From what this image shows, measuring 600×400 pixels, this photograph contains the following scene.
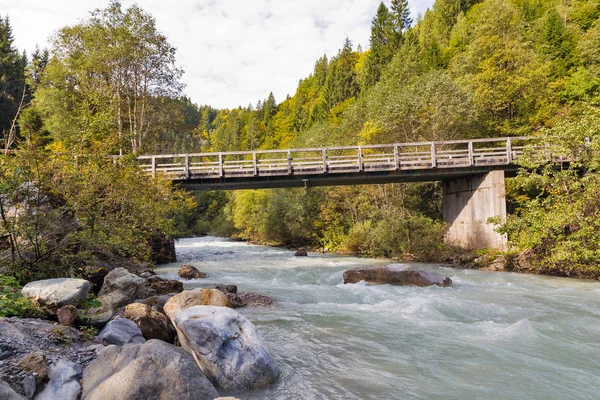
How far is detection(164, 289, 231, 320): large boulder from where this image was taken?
751 cm

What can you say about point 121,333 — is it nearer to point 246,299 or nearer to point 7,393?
point 7,393

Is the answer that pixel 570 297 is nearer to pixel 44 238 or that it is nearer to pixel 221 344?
pixel 221 344

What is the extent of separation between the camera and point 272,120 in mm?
95438

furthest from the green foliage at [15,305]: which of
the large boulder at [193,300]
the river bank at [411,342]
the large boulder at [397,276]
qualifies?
the large boulder at [397,276]

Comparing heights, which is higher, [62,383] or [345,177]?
[345,177]

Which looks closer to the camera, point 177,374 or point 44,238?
point 177,374

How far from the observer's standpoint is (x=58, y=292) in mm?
6758

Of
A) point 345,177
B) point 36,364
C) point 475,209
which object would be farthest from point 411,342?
point 475,209

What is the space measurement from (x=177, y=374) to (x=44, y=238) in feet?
19.5

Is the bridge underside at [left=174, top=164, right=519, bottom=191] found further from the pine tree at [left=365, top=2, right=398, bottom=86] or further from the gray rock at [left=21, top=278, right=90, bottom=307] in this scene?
the pine tree at [left=365, top=2, right=398, bottom=86]

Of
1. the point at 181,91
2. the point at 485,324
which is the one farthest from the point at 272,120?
the point at 485,324

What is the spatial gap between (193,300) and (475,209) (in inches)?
739

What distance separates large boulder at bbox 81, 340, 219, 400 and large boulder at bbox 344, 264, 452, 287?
32.0 feet

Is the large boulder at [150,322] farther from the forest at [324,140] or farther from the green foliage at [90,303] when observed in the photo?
the forest at [324,140]
